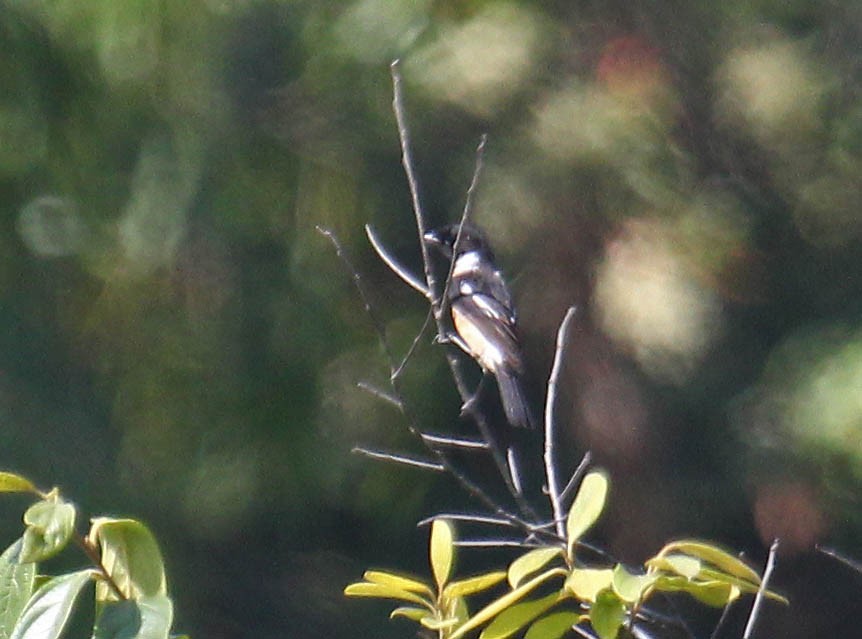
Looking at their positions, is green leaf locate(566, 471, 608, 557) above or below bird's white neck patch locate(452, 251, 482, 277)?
above

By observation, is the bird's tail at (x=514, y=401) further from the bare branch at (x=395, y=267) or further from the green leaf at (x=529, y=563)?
the green leaf at (x=529, y=563)

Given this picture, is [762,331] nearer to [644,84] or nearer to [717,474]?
[717,474]

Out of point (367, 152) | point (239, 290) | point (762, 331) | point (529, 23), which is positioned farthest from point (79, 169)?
point (762, 331)

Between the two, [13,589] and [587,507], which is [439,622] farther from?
[13,589]

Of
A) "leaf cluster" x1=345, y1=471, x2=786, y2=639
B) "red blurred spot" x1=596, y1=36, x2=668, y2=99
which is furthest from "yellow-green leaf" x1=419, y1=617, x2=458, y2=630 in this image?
"red blurred spot" x1=596, y1=36, x2=668, y2=99

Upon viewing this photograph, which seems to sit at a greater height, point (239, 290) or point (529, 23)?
point (529, 23)

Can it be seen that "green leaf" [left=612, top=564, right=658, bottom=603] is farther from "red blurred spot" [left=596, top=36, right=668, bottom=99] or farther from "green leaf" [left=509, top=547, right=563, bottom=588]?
"red blurred spot" [left=596, top=36, right=668, bottom=99]

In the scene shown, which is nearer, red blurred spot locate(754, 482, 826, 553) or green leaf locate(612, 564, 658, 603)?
→ green leaf locate(612, 564, 658, 603)
